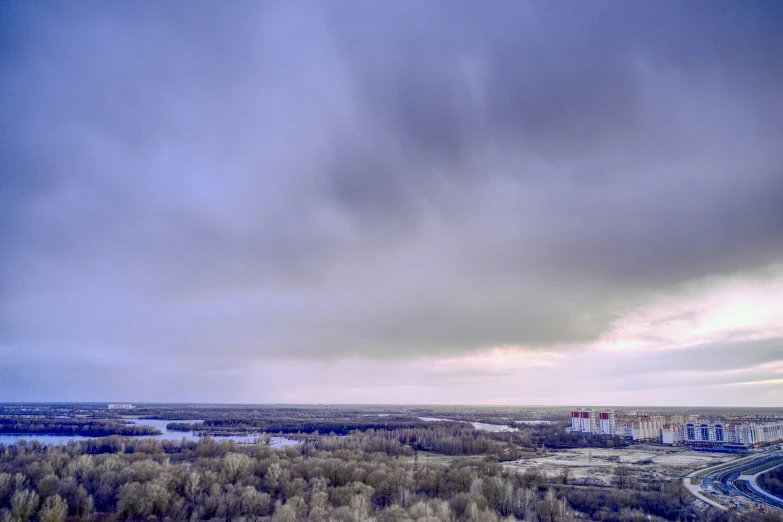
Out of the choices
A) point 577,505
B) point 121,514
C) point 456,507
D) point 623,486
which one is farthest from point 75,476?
point 623,486

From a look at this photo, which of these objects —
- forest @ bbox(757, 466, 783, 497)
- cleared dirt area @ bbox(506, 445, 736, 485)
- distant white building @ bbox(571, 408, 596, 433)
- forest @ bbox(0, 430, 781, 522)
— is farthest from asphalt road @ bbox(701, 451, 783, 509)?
distant white building @ bbox(571, 408, 596, 433)

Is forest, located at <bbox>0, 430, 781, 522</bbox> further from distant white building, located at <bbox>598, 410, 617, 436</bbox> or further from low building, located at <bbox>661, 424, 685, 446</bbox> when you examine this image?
distant white building, located at <bbox>598, 410, 617, 436</bbox>

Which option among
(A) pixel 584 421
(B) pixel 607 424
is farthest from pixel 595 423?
(B) pixel 607 424

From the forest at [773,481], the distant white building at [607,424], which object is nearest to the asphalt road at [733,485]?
the forest at [773,481]

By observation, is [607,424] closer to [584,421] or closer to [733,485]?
[584,421]

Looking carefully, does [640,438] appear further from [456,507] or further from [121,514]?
[121,514]

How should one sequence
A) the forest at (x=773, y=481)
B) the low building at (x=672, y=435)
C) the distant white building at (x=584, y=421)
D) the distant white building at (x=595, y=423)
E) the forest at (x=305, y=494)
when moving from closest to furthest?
the forest at (x=305, y=494), the forest at (x=773, y=481), the low building at (x=672, y=435), the distant white building at (x=595, y=423), the distant white building at (x=584, y=421)

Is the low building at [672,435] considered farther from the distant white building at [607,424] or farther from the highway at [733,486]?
the highway at [733,486]
